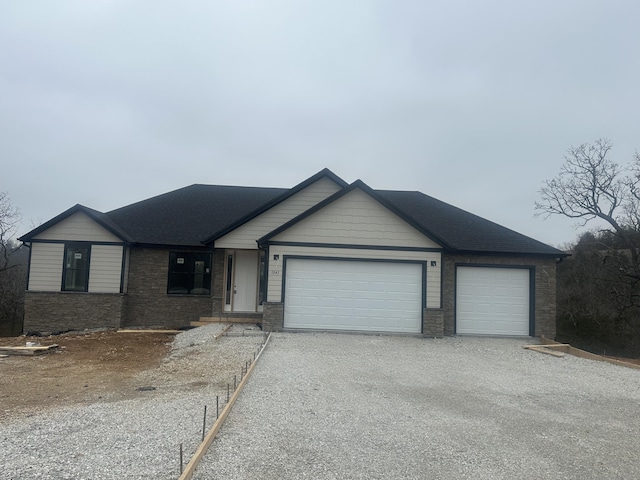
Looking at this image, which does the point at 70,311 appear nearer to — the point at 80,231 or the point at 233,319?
the point at 80,231

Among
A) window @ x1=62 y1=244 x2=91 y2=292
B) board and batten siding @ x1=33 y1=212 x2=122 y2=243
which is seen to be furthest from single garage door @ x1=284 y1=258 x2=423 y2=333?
window @ x1=62 y1=244 x2=91 y2=292

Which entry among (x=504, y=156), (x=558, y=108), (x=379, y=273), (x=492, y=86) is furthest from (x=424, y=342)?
(x=504, y=156)

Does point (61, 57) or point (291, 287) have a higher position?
point (61, 57)

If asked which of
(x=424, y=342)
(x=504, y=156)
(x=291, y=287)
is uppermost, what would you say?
(x=504, y=156)

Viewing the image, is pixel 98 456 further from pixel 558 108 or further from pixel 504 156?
pixel 504 156

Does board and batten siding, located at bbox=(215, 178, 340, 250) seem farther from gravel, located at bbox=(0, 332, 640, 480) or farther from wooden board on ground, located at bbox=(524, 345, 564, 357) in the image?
wooden board on ground, located at bbox=(524, 345, 564, 357)

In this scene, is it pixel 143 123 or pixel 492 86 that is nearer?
pixel 492 86

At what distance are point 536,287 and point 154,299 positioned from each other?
44.0 ft

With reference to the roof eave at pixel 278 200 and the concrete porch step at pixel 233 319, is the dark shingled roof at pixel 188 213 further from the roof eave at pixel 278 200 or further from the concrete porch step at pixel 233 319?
the concrete porch step at pixel 233 319

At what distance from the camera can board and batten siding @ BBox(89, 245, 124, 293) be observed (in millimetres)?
15688

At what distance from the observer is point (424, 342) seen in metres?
12.4

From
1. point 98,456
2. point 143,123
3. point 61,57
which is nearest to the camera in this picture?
point 98,456

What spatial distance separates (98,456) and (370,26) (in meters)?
14.1

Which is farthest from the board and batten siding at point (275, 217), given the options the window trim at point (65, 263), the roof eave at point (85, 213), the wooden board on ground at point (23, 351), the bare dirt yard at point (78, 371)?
the wooden board on ground at point (23, 351)
